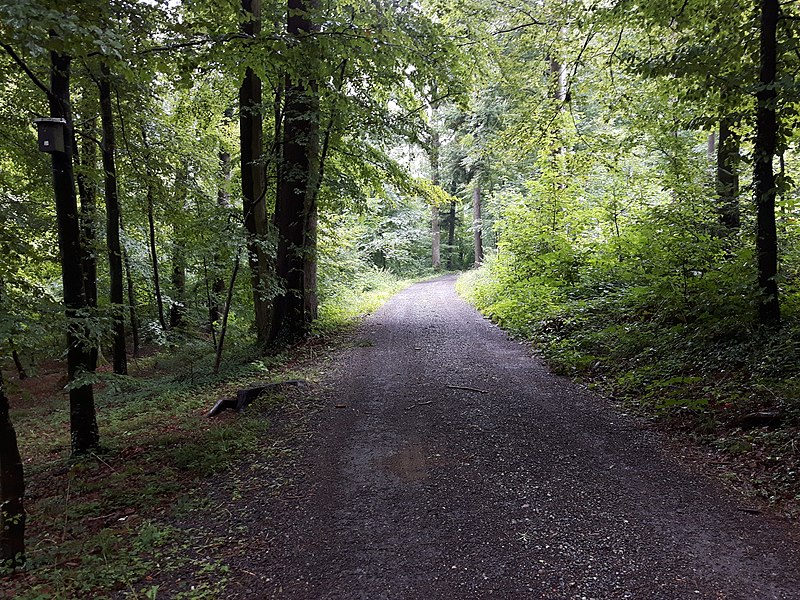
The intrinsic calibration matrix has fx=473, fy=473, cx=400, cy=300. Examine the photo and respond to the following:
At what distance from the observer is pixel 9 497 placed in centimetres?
341

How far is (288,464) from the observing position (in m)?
4.82

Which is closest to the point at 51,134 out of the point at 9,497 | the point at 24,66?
the point at 24,66

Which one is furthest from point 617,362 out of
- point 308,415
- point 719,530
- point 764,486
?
point 308,415

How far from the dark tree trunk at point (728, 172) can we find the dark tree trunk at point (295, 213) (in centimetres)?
718

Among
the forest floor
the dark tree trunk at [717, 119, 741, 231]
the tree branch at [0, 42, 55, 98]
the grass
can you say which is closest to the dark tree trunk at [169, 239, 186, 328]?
the grass

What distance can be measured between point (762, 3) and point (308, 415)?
731 centimetres

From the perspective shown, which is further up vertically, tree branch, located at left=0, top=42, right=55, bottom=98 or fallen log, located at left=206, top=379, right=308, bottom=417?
tree branch, located at left=0, top=42, right=55, bottom=98

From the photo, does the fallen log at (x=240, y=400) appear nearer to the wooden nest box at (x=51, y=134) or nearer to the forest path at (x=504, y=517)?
the forest path at (x=504, y=517)

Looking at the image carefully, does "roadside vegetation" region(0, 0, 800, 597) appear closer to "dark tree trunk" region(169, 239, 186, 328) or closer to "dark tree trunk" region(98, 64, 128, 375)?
"dark tree trunk" region(98, 64, 128, 375)

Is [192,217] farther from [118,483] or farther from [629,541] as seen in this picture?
[629,541]

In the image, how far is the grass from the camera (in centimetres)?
324

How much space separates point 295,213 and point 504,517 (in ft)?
27.2

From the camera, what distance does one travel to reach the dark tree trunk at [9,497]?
3.39m

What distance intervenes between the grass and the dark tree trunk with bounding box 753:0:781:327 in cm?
606
